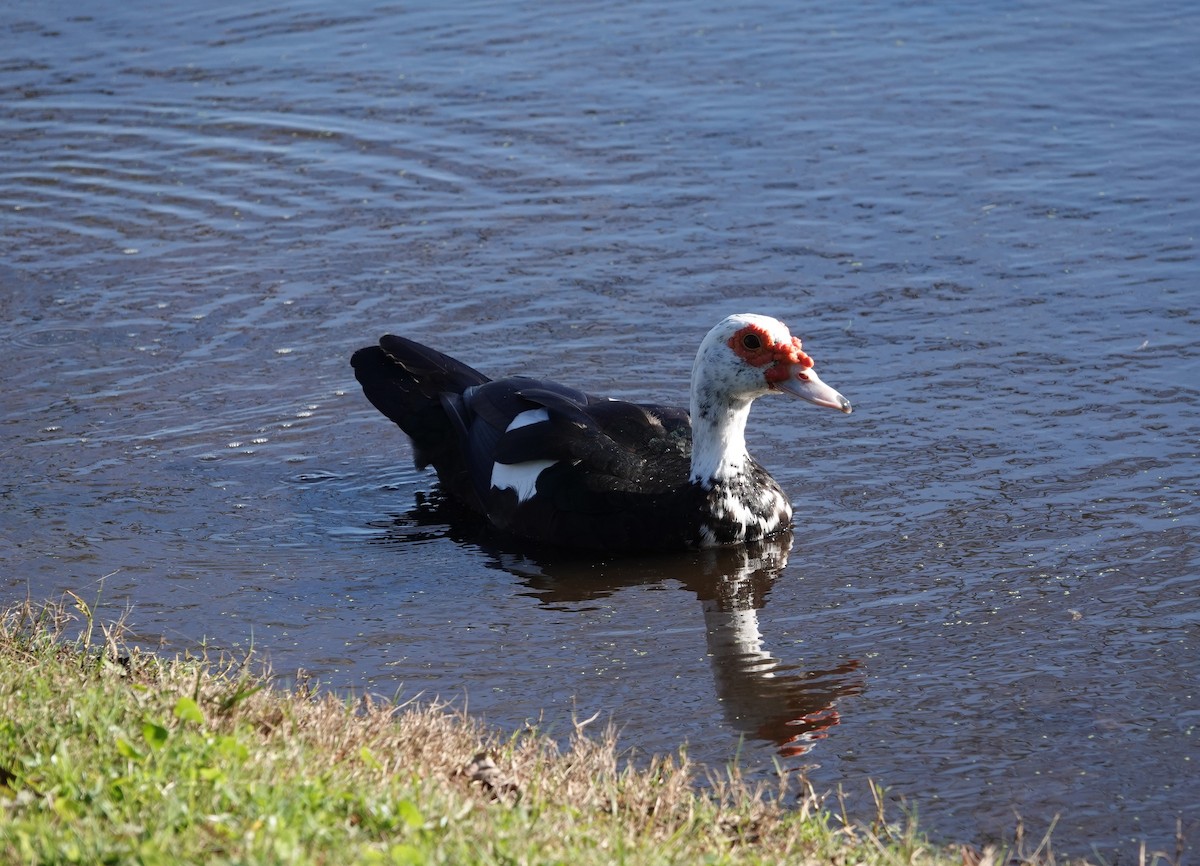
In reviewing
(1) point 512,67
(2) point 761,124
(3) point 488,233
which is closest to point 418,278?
(3) point 488,233

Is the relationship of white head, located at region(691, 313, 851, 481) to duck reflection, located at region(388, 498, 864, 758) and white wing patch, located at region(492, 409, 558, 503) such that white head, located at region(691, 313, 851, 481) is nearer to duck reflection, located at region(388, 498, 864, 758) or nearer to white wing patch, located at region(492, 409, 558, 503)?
duck reflection, located at region(388, 498, 864, 758)

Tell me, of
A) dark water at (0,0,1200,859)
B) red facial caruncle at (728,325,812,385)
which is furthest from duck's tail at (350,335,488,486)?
red facial caruncle at (728,325,812,385)

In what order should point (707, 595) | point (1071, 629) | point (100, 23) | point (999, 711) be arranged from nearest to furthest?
1. point (999, 711)
2. point (1071, 629)
3. point (707, 595)
4. point (100, 23)

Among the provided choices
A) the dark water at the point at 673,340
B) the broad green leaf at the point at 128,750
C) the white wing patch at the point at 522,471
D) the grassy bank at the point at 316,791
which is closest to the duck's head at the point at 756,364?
the dark water at the point at 673,340

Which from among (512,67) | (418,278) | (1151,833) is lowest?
(1151,833)

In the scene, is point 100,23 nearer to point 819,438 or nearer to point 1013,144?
point 1013,144

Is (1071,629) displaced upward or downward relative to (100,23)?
downward

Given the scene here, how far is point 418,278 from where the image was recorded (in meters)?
9.66

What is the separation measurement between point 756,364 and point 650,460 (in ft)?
2.13

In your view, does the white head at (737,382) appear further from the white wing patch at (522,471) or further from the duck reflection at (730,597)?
the white wing patch at (522,471)

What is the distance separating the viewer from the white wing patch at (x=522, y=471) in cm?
707

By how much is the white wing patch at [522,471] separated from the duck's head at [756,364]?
77cm

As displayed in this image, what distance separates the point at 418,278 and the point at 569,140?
2430 mm

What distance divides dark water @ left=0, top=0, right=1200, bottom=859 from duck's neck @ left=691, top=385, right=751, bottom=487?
35 centimetres
